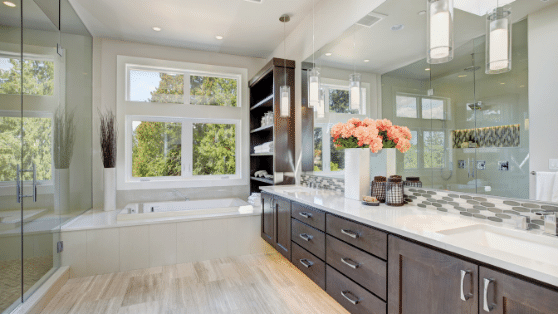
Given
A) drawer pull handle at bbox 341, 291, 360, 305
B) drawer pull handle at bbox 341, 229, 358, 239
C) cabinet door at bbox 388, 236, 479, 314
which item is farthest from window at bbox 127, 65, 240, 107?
cabinet door at bbox 388, 236, 479, 314

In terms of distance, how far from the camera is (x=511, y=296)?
0.91 m

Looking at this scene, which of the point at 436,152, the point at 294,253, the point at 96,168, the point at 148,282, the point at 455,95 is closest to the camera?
the point at 455,95

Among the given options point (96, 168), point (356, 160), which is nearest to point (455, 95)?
point (356, 160)

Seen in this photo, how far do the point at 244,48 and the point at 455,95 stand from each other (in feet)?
10.1

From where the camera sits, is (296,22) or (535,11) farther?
(296,22)

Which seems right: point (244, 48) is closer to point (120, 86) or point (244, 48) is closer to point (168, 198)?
point (120, 86)

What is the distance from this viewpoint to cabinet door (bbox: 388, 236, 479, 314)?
3.39 feet

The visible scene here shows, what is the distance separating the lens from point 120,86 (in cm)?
372

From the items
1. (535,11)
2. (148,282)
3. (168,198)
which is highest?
(535,11)

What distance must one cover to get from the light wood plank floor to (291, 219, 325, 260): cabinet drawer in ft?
1.61

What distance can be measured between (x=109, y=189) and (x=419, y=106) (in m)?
3.61

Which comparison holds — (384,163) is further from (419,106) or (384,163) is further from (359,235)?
(359,235)

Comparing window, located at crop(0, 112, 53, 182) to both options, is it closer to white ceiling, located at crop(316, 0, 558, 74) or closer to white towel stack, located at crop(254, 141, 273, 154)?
white towel stack, located at crop(254, 141, 273, 154)

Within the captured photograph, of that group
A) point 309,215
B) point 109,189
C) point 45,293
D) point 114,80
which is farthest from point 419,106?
point 114,80
